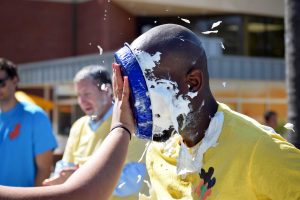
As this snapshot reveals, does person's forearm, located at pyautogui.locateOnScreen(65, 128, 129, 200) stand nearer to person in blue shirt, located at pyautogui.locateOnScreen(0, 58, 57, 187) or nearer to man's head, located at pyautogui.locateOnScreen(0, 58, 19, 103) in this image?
person in blue shirt, located at pyautogui.locateOnScreen(0, 58, 57, 187)

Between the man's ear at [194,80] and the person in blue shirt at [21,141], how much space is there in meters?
2.43

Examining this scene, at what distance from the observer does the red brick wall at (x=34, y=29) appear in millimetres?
21812

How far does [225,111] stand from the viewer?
203cm

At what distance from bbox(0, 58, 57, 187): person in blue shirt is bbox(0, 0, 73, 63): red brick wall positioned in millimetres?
18090

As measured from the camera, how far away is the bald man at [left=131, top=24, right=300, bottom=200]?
176 cm

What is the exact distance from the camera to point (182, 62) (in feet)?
6.19

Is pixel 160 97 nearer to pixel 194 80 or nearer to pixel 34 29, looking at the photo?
pixel 194 80

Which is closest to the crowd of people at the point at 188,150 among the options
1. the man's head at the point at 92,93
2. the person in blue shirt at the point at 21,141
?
the man's head at the point at 92,93

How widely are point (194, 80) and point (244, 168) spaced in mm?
355

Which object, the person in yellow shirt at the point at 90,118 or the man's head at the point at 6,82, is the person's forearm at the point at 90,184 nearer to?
the person in yellow shirt at the point at 90,118

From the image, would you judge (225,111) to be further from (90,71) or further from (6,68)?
(6,68)

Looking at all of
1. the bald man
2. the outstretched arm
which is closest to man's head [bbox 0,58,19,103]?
the bald man

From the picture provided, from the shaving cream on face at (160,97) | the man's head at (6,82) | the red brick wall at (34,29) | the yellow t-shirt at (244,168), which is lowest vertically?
the red brick wall at (34,29)

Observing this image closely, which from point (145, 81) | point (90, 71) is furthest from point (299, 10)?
point (145, 81)
